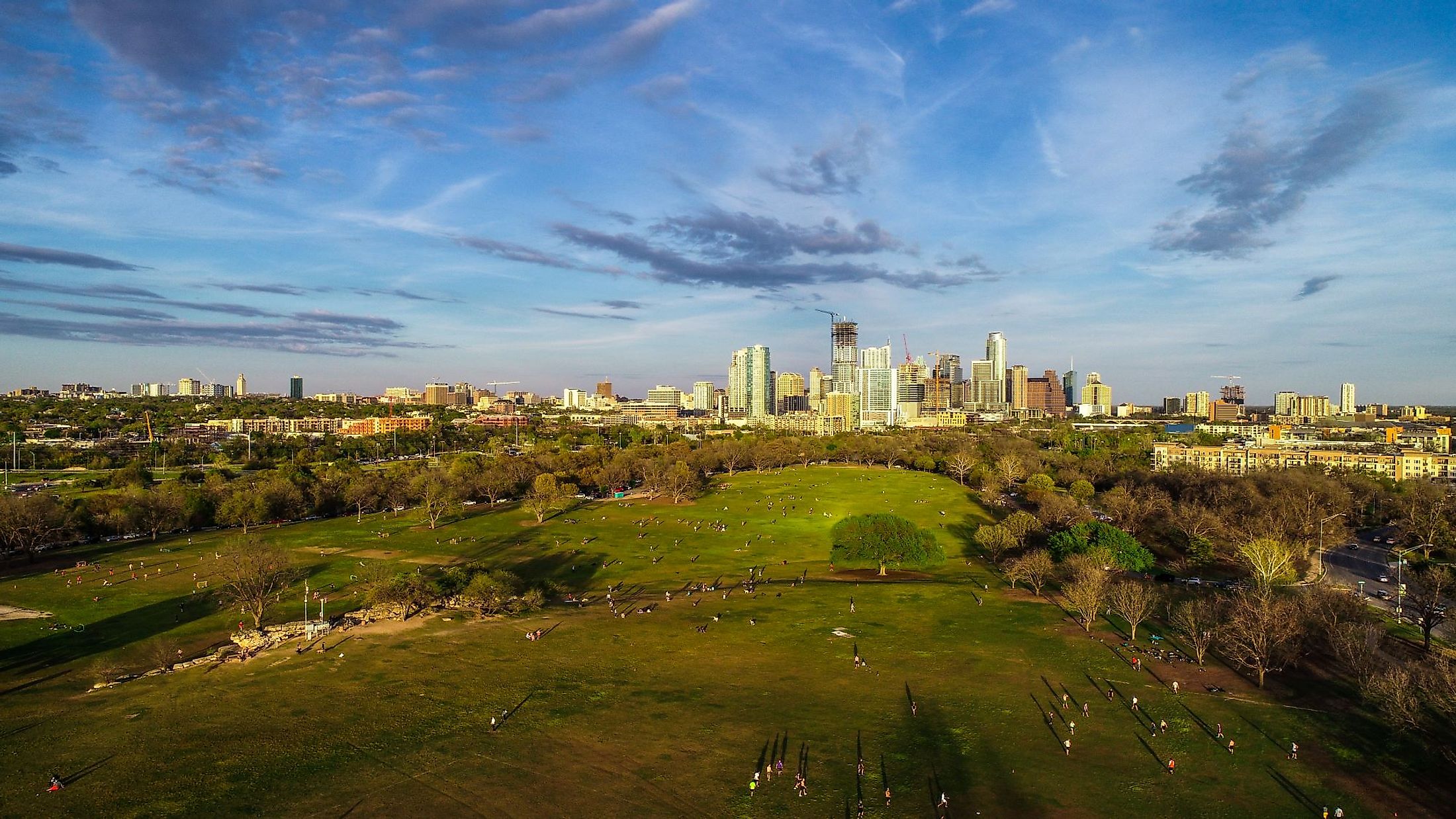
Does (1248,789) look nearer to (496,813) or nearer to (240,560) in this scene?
(496,813)

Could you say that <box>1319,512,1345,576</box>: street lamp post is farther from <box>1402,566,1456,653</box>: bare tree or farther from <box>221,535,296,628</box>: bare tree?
<box>221,535,296,628</box>: bare tree

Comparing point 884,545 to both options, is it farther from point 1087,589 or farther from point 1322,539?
point 1322,539

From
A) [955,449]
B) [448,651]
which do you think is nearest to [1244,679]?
[448,651]

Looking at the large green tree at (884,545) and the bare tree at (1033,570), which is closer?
the bare tree at (1033,570)

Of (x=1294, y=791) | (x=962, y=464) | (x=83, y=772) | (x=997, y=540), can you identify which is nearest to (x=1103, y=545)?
(x=997, y=540)

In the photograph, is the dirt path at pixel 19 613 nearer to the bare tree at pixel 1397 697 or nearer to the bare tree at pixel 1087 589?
Result: the bare tree at pixel 1087 589

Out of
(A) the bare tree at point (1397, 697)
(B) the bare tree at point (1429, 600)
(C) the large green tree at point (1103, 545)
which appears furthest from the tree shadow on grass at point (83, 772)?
(B) the bare tree at point (1429, 600)

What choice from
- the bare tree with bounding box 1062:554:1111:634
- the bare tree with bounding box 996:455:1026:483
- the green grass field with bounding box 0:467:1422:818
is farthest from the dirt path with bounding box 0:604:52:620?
the bare tree with bounding box 996:455:1026:483
